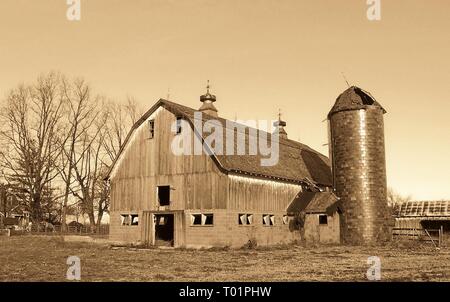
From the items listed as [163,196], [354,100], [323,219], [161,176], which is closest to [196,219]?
[161,176]

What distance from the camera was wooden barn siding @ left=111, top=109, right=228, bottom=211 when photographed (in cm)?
2636

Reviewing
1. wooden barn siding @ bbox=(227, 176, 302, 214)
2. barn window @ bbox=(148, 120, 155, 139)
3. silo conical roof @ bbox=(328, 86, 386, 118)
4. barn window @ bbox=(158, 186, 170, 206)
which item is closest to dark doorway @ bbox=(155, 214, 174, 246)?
barn window @ bbox=(158, 186, 170, 206)

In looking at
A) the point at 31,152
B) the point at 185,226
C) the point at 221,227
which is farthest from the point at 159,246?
the point at 31,152

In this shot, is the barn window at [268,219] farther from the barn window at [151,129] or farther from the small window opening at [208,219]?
the barn window at [151,129]

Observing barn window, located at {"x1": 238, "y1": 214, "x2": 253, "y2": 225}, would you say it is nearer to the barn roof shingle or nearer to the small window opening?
the small window opening

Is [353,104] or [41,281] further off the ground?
[353,104]

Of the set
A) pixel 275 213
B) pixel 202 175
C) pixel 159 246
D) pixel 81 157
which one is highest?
pixel 81 157

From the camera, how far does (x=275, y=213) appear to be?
29.4 metres

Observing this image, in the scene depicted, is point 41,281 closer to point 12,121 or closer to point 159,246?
point 159,246

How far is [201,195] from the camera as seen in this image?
26516 millimetres

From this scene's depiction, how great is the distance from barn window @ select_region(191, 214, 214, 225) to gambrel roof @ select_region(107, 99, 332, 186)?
2.79m

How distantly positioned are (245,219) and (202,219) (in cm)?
254

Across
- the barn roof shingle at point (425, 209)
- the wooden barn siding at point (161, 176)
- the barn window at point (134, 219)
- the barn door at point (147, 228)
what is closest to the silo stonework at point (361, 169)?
the barn roof shingle at point (425, 209)

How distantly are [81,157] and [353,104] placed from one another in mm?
30013
